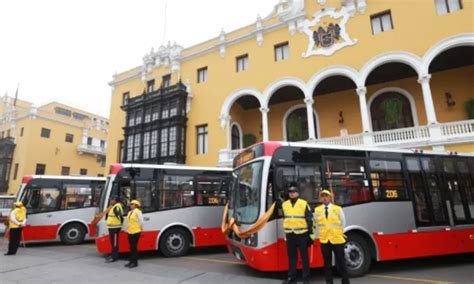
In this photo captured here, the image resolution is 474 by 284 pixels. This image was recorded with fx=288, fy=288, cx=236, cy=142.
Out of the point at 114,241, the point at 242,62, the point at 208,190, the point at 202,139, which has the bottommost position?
the point at 114,241

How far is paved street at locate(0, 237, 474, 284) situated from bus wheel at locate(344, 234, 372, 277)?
221 mm

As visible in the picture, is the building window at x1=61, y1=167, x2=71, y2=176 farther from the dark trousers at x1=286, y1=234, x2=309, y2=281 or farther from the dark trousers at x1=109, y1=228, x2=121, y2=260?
the dark trousers at x1=286, y1=234, x2=309, y2=281

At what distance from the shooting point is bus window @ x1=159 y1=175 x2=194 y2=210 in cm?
1019

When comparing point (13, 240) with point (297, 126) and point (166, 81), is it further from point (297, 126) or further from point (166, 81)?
point (166, 81)

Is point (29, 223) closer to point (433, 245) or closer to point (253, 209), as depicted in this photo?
point (253, 209)

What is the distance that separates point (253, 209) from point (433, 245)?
4958 mm

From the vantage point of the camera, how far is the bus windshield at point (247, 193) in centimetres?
683

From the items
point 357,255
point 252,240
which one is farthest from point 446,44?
point 252,240

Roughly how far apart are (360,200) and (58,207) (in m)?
13.1

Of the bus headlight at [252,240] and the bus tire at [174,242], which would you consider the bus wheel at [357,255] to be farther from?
the bus tire at [174,242]

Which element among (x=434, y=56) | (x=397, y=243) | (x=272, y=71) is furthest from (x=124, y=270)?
(x=434, y=56)

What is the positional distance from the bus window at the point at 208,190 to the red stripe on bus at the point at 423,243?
5.70m

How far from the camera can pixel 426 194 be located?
7.82 meters

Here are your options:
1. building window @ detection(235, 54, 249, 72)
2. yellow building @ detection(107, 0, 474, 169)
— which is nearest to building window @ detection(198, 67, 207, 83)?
yellow building @ detection(107, 0, 474, 169)
